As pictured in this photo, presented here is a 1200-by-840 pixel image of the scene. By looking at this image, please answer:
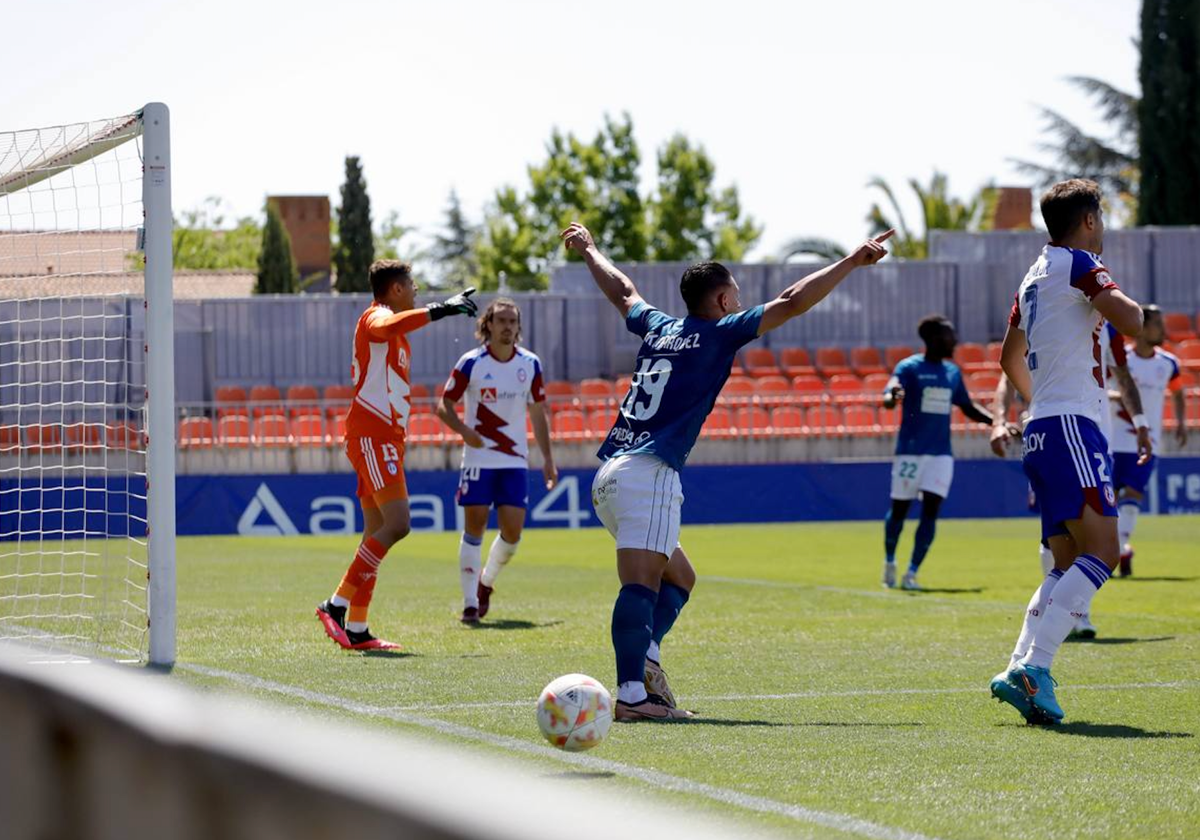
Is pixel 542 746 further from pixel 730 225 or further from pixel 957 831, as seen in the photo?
pixel 730 225

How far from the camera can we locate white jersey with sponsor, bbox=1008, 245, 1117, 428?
685 cm

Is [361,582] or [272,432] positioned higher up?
[272,432]

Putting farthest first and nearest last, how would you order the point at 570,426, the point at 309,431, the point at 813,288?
the point at 570,426 → the point at 309,431 → the point at 813,288

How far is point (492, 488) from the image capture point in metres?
11.5

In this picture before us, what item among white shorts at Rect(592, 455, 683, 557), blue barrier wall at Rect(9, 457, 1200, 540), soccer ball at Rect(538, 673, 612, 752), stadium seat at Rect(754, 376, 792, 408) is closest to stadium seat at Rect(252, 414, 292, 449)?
blue barrier wall at Rect(9, 457, 1200, 540)

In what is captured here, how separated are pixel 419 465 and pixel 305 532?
4.53 meters

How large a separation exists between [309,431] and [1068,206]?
22.5 m

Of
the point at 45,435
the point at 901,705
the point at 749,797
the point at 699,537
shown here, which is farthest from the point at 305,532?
the point at 749,797

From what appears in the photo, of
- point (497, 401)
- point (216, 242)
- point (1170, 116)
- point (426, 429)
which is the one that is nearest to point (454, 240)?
point (216, 242)

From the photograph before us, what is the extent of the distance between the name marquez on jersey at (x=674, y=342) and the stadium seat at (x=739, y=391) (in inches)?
882

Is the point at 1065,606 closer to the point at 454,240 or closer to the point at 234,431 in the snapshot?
the point at 234,431

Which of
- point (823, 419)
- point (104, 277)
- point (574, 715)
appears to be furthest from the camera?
point (823, 419)

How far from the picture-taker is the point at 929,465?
14.3m

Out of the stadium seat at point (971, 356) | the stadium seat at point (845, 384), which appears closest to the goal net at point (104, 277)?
the stadium seat at point (845, 384)
